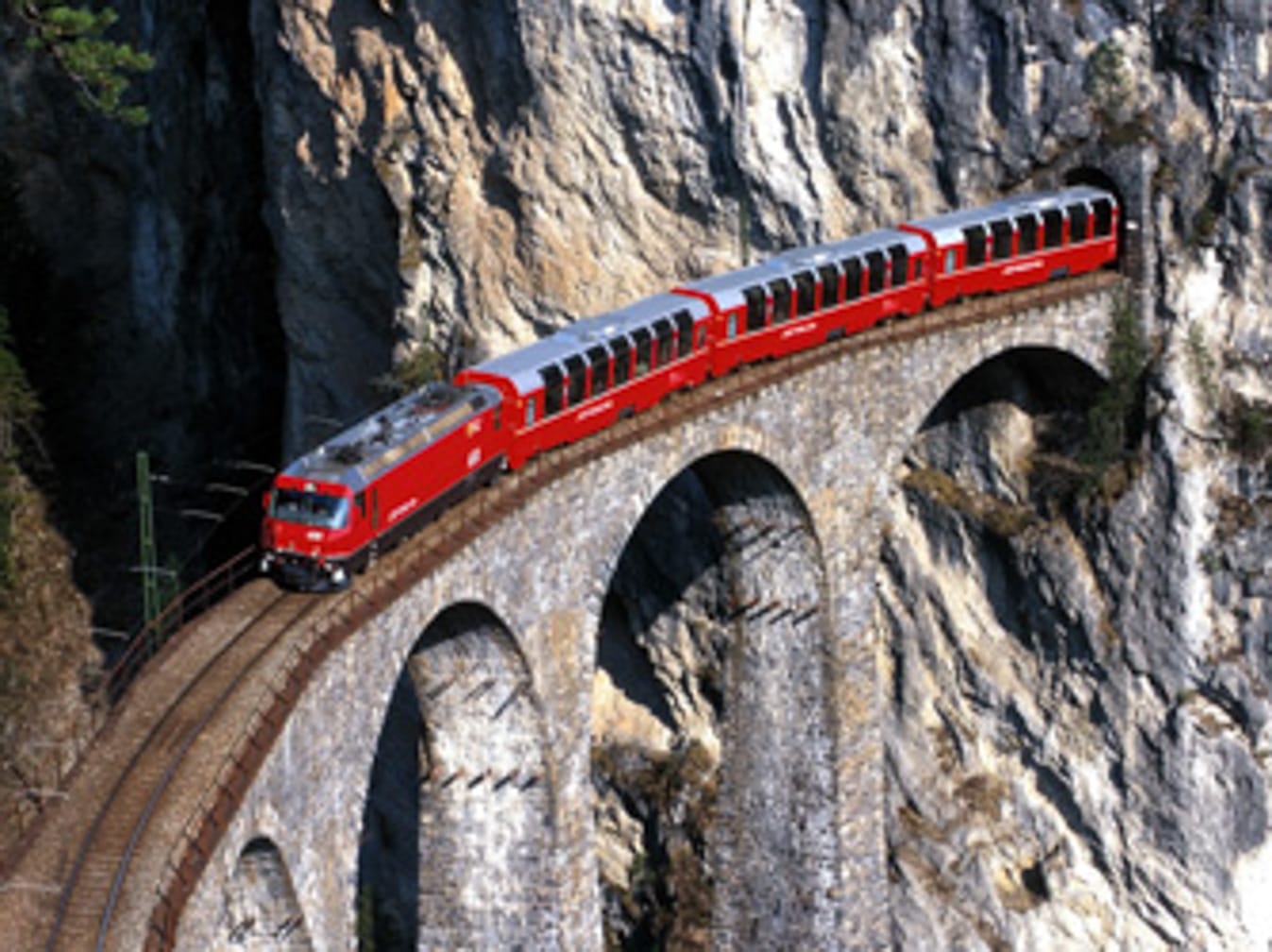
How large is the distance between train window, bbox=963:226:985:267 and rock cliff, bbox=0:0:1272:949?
2371mm

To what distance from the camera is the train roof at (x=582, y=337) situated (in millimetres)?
37344

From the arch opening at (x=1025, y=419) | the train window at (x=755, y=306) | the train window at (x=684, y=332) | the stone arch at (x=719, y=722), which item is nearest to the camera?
the train window at (x=684, y=332)

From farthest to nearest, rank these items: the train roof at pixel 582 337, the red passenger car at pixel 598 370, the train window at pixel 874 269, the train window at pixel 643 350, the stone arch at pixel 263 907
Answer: the train window at pixel 874 269 < the train window at pixel 643 350 < the train roof at pixel 582 337 < the red passenger car at pixel 598 370 < the stone arch at pixel 263 907

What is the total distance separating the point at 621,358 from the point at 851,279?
6391 millimetres

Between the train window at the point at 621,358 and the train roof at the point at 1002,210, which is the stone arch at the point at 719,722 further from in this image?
the train roof at the point at 1002,210

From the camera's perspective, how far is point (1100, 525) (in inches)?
1794

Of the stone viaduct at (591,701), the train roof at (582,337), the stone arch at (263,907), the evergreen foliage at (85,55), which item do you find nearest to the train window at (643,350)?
the train roof at (582,337)

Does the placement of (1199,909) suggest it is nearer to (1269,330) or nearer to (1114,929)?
(1114,929)

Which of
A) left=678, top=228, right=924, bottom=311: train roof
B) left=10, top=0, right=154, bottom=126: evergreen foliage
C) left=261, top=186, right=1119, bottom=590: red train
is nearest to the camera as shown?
left=261, top=186, right=1119, bottom=590: red train

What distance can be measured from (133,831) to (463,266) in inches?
964

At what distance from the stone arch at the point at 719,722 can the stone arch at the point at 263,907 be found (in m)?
14.2

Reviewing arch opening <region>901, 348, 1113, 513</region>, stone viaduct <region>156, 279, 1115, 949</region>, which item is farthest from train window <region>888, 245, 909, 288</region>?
arch opening <region>901, 348, 1113, 513</region>

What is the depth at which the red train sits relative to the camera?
3316cm

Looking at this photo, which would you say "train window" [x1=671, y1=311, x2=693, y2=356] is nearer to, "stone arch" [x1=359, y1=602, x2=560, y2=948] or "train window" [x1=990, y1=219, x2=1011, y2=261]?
"train window" [x1=990, y1=219, x2=1011, y2=261]
